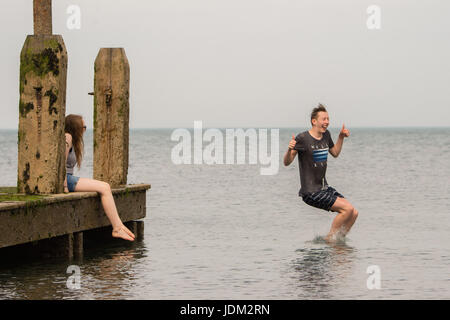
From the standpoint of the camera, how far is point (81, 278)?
10336 millimetres

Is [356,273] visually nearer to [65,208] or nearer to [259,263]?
[259,263]

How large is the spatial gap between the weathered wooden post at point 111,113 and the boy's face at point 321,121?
2653 millimetres

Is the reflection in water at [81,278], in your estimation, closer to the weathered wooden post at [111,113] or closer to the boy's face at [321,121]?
the weathered wooden post at [111,113]

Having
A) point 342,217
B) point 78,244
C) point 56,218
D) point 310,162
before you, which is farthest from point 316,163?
point 56,218

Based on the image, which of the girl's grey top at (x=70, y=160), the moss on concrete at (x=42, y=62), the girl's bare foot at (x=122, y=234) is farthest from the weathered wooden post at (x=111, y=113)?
the moss on concrete at (x=42, y=62)

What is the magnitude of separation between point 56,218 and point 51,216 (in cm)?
13

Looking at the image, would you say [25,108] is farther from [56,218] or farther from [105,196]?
[105,196]

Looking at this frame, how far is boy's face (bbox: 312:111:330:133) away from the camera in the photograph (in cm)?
1250

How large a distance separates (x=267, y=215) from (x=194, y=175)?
Answer: 1528 cm

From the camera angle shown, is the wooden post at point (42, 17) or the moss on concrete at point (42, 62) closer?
the moss on concrete at point (42, 62)

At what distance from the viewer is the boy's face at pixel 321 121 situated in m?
Result: 12.5

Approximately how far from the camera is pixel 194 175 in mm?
33125
